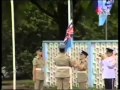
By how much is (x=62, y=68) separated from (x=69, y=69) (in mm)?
222

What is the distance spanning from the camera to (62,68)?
42.0ft

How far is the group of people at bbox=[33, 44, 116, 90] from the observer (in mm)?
12805

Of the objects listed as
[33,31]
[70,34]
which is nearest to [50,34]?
[33,31]

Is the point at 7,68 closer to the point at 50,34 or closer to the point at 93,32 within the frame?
the point at 50,34

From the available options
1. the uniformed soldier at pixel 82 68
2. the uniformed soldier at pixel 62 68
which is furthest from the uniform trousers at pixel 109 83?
the uniformed soldier at pixel 62 68

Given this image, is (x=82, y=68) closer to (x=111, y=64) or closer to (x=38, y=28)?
(x=111, y=64)

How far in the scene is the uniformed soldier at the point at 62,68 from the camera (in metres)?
12.7

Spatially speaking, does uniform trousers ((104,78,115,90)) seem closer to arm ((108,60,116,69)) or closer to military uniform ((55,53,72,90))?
arm ((108,60,116,69))

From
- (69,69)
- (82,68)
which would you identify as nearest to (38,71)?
(82,68)

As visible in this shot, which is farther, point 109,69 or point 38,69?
point 38,69

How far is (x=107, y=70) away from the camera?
45.5ft

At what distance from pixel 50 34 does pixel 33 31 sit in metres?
1.04

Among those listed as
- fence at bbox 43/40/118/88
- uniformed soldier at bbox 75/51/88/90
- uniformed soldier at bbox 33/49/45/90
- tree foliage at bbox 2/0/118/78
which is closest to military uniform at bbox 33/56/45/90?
uniformed soldier at bbox 33/49/45/90

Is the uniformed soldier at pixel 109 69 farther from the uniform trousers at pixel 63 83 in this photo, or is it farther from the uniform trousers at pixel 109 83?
the uniform trousers at pixel 63 83
